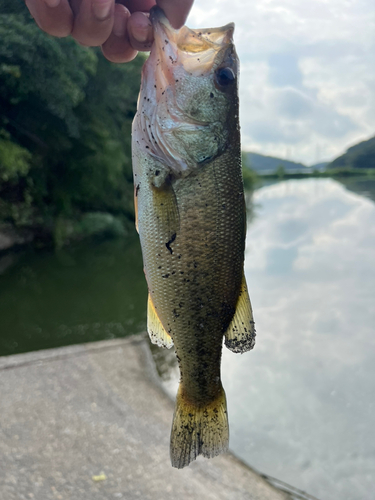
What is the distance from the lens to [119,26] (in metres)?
1.89

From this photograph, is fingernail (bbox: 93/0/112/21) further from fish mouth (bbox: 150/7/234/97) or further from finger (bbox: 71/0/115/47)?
fish mouth (bbox: 150/7/234/97)

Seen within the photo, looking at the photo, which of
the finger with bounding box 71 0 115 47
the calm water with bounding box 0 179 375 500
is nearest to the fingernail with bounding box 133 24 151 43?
the finger with bounding box 71 0 115 47

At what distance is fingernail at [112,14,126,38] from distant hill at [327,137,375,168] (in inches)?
3544

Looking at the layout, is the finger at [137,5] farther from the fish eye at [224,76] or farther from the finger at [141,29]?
the fish eye at [224,76]

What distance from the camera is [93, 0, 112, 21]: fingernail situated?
5.40 feet

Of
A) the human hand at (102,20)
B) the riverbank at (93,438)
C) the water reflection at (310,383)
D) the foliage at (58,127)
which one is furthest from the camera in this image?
the foliage at (58,127)

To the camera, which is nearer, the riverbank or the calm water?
the riverbank

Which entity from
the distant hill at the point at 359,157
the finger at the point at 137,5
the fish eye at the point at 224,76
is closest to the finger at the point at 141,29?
the finger at the point at 137,5

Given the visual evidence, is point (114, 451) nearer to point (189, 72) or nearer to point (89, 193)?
point (189, 72)

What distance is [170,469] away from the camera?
4.09 meters

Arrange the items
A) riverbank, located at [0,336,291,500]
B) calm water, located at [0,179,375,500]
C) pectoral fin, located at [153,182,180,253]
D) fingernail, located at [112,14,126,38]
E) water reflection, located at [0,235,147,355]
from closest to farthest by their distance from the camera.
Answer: pectoral fin, located at [153,182,180,253] < fingernail, located at [112,14,126,38] < riverbank, located at [0,336,291,500] < calm water, located at [0,179,375,500] < water reflection, located at [0,235,147,355]

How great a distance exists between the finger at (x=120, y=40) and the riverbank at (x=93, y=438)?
3340 mm

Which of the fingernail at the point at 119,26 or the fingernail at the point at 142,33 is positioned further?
the fingernail at the point at 119,26

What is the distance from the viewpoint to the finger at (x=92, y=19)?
5.48 feet
